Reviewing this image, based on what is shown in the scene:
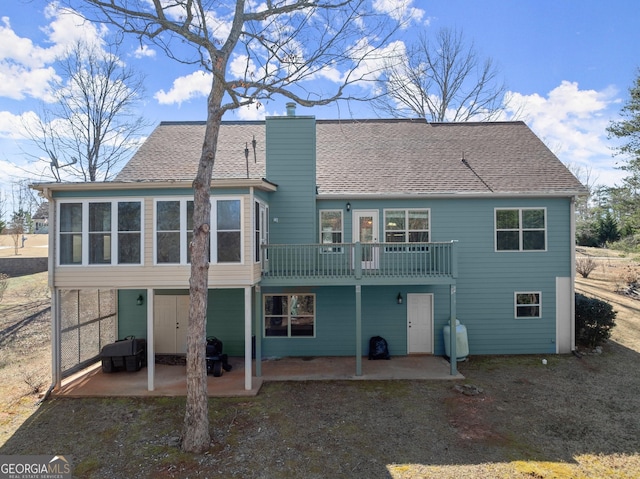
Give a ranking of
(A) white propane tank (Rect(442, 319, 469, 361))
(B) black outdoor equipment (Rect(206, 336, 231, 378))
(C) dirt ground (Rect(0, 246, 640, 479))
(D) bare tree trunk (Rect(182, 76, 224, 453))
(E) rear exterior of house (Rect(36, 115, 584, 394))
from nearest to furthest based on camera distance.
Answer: (C) dirt ground (Rect(0, 246, 640, 479)) < (D) bare tree trunk (Rect(182, 76, 224, 453)) < (B) black outdoor equipment (Rect(206, 336, 231, 378)) < (A) white propane tank (Rect(442, 319, 469, 361)) < (E) rear exterior of house (Rect(36, 115, 584, 394))

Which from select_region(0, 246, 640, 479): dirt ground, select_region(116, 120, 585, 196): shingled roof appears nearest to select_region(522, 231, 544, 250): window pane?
select_region(116, 120, 585, 196): shingled roof

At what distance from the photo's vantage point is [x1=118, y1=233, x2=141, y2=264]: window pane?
8570 millimetres

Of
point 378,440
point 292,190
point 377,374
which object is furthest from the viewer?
point 292,190

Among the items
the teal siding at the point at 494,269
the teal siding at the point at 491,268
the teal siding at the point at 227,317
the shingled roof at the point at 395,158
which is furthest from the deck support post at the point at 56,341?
the teal siding at the point at 494,269

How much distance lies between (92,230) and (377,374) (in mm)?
7878

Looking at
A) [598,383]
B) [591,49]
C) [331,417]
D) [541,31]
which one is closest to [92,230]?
[331,417]

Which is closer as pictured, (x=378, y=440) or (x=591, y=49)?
(x=378, y=440)

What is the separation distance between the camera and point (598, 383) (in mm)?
8773

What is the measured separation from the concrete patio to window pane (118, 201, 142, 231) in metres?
3.84

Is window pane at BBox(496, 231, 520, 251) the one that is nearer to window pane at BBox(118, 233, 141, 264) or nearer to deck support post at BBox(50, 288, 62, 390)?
A: window pane at BBox(118, 233, 141, 264)

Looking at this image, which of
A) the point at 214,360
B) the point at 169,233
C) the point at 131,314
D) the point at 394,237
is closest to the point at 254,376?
the point at 214,360

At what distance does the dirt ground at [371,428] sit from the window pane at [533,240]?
135 inches

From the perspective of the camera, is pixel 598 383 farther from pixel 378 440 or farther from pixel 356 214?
pixel 356 214

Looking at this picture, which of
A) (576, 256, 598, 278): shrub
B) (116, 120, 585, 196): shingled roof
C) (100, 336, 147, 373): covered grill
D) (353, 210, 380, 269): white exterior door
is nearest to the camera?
(100, 336, 147, 373): covered grill
